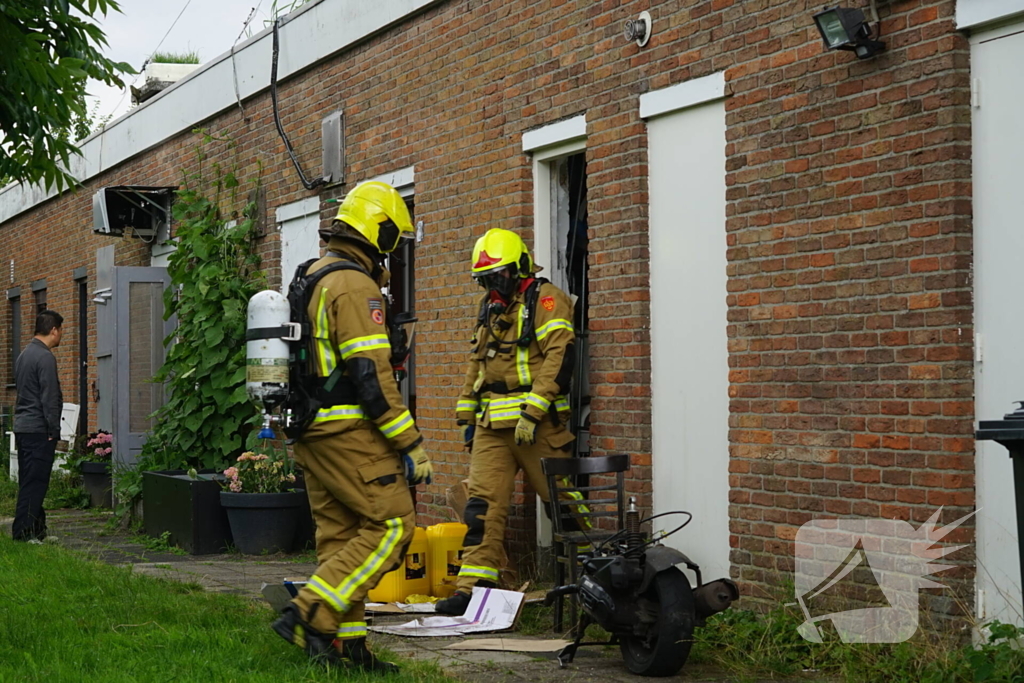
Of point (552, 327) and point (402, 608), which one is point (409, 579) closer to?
point (402, 608)

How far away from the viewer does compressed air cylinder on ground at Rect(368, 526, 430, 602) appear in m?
8.03

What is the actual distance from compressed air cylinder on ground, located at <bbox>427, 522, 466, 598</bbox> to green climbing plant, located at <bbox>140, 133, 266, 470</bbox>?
377 centimetres

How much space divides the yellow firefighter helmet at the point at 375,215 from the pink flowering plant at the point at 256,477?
4489 mm

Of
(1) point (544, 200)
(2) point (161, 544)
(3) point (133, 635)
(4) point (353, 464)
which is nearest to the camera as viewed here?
(4) point (353, 464)

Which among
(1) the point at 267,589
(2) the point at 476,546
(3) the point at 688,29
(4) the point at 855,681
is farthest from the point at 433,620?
(3) the point at 688,29

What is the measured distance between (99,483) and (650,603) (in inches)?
387

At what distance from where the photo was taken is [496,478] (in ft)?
25.8

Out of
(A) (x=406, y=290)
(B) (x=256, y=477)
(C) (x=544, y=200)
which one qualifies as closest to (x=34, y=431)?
(B) (x=256, y=477)

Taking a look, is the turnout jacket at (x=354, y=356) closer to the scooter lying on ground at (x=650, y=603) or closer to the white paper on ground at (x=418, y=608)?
the scooter lying on ground at (x=650, y=603)

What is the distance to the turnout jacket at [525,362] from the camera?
757cm

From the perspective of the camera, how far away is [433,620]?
7293 mm

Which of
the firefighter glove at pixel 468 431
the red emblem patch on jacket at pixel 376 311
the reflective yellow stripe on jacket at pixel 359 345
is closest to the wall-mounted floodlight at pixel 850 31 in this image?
the red emblem patch on jacket at pixel 376 311

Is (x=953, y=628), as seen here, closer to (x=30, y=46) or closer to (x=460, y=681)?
(x=460, y=681)

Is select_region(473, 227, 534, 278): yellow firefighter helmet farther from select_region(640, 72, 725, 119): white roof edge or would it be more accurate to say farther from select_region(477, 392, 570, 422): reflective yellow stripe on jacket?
select_region(640, 72, 725, 119): white roof edge
